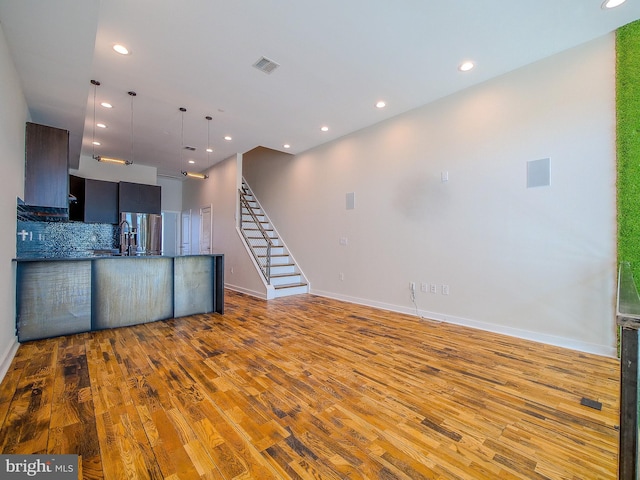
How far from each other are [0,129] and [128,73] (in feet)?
5.51

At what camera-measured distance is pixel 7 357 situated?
8.71ft

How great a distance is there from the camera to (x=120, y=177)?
23.5 feet

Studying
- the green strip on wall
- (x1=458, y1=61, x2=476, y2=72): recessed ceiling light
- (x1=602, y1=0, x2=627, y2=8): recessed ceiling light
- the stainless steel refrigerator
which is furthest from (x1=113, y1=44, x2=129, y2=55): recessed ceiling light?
the green strip on wall

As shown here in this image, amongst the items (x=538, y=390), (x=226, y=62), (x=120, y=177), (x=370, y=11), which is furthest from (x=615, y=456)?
(x=120, y=177)

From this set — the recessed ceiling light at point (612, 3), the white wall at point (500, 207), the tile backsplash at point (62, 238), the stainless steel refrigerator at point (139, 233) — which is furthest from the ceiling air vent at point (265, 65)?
the stainless steel refrigerator at point (139, 233)

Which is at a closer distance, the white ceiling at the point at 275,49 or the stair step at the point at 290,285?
the white ceiling at the point at 275,49

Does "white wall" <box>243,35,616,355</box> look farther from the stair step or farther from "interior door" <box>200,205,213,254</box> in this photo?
"interior door" <box>200,205,213,254</box>

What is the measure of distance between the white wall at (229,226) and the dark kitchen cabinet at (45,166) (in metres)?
3.33

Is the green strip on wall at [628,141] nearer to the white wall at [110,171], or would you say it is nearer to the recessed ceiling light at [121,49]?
the recessed ceiling light at [121,49]

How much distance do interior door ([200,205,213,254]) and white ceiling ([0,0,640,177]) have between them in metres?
3.58

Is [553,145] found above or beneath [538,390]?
above

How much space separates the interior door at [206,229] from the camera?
8.00m

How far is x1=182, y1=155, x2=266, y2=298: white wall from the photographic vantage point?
635cm

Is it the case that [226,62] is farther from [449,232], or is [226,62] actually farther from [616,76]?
[616,76]
